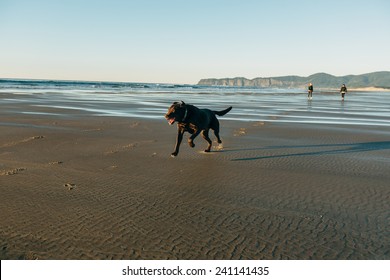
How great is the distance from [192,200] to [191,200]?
14 mm

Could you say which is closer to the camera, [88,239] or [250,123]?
[88,239]

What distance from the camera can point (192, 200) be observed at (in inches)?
178

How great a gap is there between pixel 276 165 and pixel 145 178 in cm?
262

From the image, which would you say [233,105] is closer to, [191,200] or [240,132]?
[240,132]

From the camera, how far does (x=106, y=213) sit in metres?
4.00

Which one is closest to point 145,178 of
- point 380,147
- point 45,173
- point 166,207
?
point 166,207

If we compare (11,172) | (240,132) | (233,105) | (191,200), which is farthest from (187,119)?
(233,105)

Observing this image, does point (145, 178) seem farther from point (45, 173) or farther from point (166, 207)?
point (45, 173)

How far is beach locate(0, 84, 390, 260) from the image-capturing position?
126 inches

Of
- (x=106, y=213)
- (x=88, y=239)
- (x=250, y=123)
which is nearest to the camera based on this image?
(x=88, y=239)

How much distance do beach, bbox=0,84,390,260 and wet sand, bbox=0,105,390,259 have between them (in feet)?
0.05

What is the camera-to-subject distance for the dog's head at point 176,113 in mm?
6566

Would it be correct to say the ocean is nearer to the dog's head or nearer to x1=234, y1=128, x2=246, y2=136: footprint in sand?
x1=234, y1=128, x2=246, y2=136: footprint in sand

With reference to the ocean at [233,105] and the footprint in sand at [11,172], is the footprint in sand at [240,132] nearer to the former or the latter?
the ocean at [233,105]
